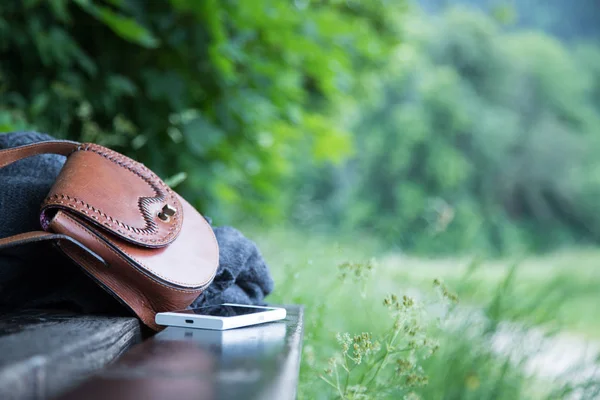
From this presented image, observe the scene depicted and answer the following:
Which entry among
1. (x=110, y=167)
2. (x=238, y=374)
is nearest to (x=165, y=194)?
(x=110, y=167)

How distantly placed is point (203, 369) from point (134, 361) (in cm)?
6

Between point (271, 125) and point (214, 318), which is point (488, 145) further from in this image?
point (214, 318)

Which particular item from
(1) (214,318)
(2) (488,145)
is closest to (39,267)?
(1) (214,318)

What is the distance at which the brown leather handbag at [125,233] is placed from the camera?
71cm

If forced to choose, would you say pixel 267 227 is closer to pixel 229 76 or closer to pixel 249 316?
pixel 229 76

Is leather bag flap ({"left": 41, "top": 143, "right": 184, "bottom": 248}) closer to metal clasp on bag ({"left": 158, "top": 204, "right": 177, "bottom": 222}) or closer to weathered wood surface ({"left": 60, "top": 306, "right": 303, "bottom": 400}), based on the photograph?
metal clasp on bag ({"left": 158, "top": 204, "right": 177, "bottom": 222})

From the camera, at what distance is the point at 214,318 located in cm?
72

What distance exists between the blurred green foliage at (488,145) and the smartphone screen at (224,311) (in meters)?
13.0

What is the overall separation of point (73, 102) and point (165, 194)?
1.39 m

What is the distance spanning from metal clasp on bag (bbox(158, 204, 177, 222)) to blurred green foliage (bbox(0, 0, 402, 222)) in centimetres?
112

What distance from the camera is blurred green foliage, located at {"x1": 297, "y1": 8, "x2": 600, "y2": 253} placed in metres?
14.4

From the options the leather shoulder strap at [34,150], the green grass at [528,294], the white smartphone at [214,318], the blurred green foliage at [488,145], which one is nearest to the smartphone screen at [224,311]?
the white smartphone at [214,318]

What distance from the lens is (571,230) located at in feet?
46.3

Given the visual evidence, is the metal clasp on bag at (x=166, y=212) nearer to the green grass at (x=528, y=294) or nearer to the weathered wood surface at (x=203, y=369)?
the weathered wood surface at (x=203, y=369)
